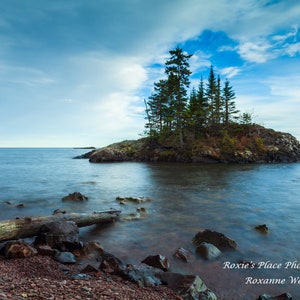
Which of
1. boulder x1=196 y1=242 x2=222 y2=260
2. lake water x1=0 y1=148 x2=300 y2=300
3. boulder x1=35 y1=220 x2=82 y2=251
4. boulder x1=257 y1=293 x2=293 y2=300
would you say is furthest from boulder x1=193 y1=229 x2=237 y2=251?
boulder x1=35 y1=220 x2=82 y2=251

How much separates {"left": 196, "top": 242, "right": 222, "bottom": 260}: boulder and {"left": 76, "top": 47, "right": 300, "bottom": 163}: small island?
3543 cm

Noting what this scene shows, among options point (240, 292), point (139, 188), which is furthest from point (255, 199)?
point (240, 292)

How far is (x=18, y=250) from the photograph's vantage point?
22.4 ft

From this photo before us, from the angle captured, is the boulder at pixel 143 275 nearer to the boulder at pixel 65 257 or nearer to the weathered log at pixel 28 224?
the boulder at pixel 65 257

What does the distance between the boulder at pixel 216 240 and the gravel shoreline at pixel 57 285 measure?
10.3 ft

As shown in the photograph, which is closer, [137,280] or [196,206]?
[137,280]

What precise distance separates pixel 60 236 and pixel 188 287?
448 cm

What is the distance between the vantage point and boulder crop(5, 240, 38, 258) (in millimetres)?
6764

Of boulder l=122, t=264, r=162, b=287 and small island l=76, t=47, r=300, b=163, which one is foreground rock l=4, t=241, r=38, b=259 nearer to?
boulder l=122, t=264, r=162, b=287

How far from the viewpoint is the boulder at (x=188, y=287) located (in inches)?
199

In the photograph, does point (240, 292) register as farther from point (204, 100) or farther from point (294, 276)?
point (204, 100)

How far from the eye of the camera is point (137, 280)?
5.54 meters

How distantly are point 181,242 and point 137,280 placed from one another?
3.19 meters

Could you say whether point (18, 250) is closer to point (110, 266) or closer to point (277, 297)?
point (110, 266)
